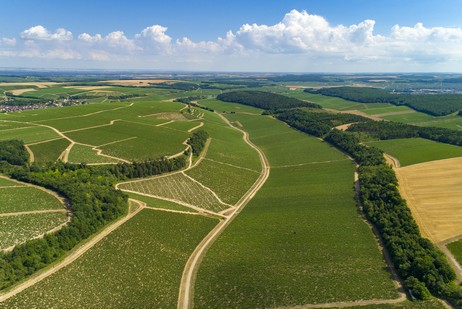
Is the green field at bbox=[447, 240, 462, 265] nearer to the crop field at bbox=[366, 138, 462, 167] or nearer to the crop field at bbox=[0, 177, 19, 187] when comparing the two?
the crop field at bbox=[366, 138, 462, 167]

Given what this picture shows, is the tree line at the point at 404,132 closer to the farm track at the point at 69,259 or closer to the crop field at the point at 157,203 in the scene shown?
the crop field at the point at 157,203

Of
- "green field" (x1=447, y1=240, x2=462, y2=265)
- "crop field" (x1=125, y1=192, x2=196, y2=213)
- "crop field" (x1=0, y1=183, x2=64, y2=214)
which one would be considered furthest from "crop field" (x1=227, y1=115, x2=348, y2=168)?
"crop field" (x1=0, y1=183, x2=64, y2=214)

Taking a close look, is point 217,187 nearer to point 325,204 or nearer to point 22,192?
point 325,204

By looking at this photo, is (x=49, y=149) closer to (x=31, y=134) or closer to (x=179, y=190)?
(x=31, y=134)

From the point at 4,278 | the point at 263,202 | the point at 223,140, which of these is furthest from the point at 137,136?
the point at 4,278

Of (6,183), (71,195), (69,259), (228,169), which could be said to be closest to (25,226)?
(69,259)

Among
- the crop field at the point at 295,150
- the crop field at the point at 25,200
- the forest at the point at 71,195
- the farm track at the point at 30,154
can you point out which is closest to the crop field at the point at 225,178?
the forest at the point at 71,195
